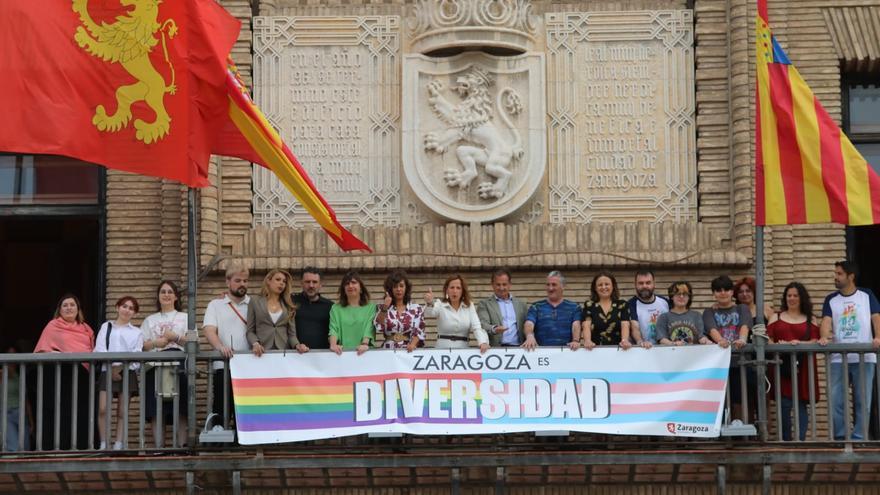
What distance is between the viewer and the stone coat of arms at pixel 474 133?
19.8 m

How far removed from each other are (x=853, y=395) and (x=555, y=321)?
2.86 m

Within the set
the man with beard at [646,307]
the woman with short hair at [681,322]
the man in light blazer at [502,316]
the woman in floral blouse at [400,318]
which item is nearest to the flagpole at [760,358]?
the woman with short hair at [681,322]

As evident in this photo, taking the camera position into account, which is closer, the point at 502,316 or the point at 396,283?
the point at 396,283

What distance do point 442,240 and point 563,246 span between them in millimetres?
1217

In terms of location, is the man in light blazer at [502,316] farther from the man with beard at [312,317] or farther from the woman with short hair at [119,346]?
the woman with short hair at [119,346]

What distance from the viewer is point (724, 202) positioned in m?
20.0

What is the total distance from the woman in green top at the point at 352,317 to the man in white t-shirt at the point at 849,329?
410 centimetres

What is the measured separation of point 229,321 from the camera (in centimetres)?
1798

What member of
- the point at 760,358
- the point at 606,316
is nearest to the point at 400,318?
the point at 606,316

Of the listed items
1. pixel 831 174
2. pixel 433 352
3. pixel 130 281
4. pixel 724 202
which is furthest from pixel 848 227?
pixel 130 281

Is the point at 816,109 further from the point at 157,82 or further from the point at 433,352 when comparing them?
the point at 157,82

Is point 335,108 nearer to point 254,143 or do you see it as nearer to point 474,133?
point 474,133

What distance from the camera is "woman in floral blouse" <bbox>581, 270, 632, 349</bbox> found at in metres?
17.7

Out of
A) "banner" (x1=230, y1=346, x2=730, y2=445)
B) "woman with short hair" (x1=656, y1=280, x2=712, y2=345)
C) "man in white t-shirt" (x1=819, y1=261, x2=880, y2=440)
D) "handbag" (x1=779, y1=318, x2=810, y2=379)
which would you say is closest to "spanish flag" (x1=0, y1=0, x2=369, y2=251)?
"banner" (x1=230, y1=346, x2=730, y2=445)
